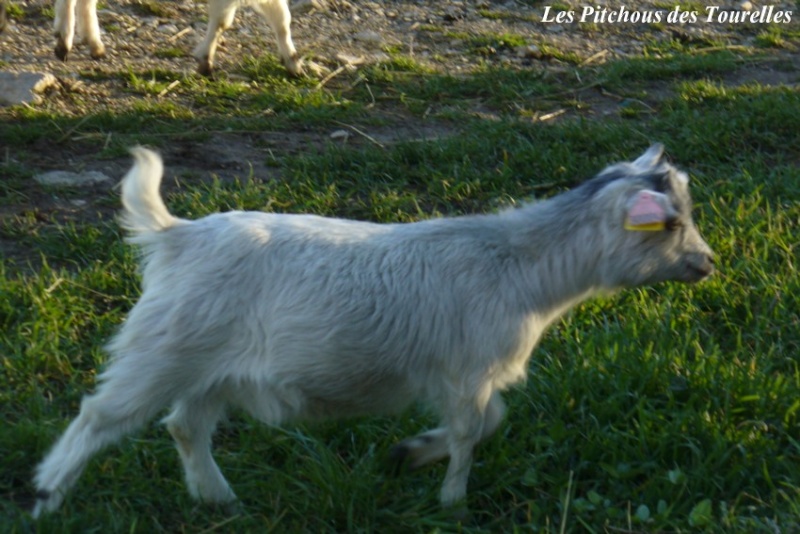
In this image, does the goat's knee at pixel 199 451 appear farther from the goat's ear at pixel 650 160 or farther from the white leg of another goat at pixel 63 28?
the white leg of another goat at pixel 63 28

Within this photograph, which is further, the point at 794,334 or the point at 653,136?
the point at 653,136

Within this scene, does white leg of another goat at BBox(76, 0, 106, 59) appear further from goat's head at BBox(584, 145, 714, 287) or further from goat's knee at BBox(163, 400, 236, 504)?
goat's head at BBox(584, 145, 714, 287)

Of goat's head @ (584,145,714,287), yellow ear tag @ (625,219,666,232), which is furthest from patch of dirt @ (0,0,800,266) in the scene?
yellow ear tag @ (625,219,666,232)

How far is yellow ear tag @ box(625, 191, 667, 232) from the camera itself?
3.23 meters

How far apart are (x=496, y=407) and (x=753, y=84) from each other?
483 cm

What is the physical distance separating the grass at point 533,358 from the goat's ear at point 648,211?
2.47 ft

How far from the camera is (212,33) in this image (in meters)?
7.36

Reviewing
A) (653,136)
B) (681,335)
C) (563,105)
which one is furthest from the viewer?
(563,105)

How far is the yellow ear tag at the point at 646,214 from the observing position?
10.6ft

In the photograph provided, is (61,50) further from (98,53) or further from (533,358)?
(533,358)

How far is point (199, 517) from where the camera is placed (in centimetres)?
334

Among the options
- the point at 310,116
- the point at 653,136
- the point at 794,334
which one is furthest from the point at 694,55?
the point at 794,334

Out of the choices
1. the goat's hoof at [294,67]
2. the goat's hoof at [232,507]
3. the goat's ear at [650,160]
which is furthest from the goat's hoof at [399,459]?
the goat's hoof at [294,67]

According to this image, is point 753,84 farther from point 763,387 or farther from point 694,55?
point 763,387
